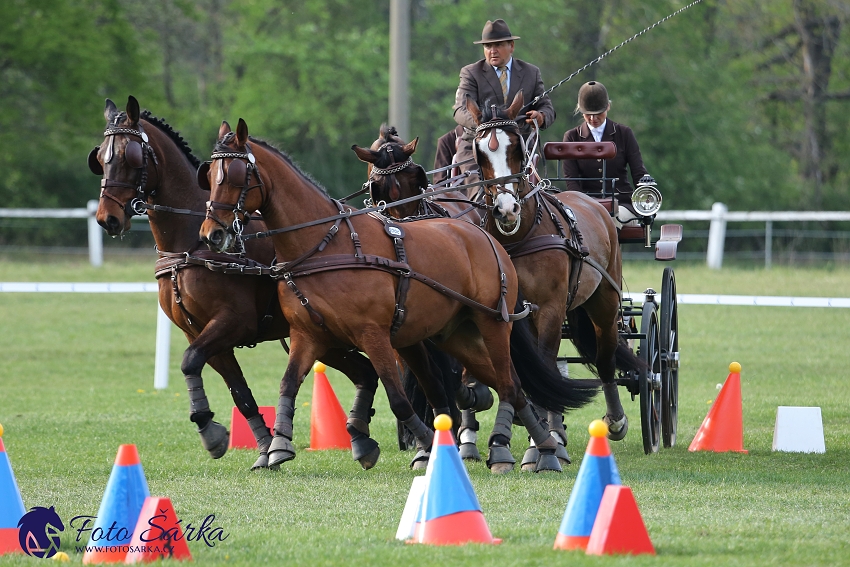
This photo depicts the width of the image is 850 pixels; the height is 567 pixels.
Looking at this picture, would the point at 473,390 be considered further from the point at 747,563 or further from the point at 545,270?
the point at 747,563

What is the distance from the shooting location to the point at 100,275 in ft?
66.8

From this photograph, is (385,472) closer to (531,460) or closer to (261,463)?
(261,463)

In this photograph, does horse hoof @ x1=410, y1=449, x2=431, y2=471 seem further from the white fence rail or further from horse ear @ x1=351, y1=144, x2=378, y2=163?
the white fence rail

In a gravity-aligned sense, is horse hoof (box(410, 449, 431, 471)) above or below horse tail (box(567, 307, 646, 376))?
below

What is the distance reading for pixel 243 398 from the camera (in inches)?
289

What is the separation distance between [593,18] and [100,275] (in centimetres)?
1497

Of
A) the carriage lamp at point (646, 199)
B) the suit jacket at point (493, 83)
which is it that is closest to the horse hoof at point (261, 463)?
the suit jacket at point (493, 83)

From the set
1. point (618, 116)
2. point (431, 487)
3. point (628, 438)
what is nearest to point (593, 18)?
point (618, 116)

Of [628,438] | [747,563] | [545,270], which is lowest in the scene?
[628,438]

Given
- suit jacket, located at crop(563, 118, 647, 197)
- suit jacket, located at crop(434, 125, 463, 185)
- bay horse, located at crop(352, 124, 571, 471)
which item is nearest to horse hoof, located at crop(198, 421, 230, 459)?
bay horse, located at crop(352, 124, 571, 471)

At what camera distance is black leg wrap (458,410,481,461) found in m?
7.52

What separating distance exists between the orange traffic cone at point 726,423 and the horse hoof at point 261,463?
3.00 meters

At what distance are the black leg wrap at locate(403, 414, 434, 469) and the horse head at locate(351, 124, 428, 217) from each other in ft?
5.55

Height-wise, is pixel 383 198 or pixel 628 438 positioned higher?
pixel 383 198
